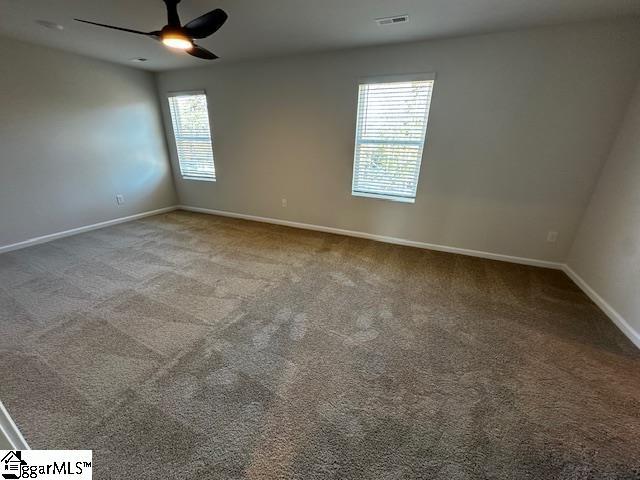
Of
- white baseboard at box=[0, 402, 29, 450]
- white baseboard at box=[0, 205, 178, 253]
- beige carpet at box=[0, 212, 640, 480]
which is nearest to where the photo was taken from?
white baseboard at box=[0, 402, 29, 450]

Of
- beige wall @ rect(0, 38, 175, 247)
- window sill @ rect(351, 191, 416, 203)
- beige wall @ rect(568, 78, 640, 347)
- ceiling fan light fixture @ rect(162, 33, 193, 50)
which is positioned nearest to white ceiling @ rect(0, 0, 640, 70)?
ceiling fan light fixture @ rect(162, 33, 193, 50)

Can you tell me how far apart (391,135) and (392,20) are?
1.15 meters

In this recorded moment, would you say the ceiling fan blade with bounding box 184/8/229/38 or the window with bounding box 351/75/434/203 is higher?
the ceiling fan blade with bounding box 184/8/229/38

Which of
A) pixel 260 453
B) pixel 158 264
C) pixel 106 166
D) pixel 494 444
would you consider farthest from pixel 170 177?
pixel 494 444

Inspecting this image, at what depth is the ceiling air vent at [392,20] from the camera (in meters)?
2.29

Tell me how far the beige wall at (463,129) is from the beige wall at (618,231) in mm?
125

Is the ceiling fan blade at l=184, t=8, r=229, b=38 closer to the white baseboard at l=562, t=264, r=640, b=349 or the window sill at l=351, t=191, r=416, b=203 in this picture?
the window sill at l=351, t=191, r=416, b=203

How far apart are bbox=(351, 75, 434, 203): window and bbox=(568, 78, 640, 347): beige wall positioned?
1.73 m

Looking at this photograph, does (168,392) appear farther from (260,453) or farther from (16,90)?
(16,90)

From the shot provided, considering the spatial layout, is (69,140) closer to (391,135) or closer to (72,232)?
(72,232)

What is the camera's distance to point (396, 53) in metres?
2.95

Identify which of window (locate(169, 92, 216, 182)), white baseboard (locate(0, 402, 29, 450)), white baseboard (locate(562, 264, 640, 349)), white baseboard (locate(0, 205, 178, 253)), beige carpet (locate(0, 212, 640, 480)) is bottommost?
beige carpet (locate(0, 212, 640, 480))

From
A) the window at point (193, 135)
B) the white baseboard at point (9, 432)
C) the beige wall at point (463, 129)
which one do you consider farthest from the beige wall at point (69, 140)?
the white baseboard at point (9, 432)

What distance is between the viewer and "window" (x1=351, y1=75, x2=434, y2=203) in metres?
3.03
